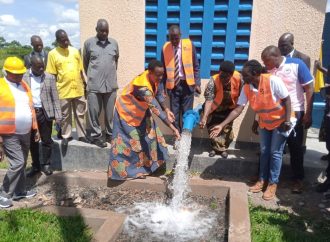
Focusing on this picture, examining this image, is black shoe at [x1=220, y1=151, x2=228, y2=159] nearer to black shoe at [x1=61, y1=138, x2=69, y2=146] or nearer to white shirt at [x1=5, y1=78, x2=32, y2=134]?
black shoe at [x1=61, y1=138, x2=69, y2=146]

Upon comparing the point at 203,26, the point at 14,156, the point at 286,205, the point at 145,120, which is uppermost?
the point at 203,26

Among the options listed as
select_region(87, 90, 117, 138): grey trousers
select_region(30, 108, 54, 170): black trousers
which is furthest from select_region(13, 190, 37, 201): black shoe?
select_region(87, 90, 117, 138): grey trousers

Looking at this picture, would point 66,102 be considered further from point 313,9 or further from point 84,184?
point 313,9

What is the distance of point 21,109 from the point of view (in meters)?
3.96

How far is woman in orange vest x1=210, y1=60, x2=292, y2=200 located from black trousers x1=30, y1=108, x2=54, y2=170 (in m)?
2.27

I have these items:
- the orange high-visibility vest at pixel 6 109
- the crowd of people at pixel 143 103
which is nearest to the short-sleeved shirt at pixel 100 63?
the crowd of people at pixel 143 103

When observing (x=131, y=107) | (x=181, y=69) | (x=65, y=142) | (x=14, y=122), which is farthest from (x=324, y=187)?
(x=14, y=122)

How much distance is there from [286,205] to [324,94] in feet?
4.79

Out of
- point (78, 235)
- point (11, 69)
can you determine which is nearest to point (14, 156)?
point (11, 69)

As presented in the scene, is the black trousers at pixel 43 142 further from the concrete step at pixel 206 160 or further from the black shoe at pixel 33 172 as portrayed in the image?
the concrete step at pixel 206 160

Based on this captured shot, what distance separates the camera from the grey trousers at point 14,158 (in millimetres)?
3994

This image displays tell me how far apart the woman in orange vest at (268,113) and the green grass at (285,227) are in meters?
0.49

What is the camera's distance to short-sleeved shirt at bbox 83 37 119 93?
5176 millimetres

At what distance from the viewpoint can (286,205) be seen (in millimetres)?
4254
